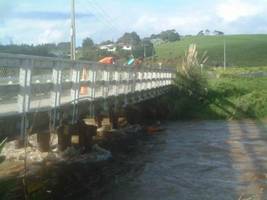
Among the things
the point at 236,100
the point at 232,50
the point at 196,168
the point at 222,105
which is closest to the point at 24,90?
the point at 196,168

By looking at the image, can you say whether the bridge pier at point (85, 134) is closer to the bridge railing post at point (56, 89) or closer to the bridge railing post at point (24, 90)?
the bridge railing post at point (56, 89)

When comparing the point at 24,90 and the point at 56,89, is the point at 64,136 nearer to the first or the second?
the point at 56,89

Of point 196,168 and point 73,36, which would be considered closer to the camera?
point 196,168

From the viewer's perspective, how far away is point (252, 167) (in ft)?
62.0

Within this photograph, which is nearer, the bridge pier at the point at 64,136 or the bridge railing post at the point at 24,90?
the bridge railing post at the point at 24,90

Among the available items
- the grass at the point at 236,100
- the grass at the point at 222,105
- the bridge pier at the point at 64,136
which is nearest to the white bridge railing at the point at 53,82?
the bridge pier at the point at 64,136

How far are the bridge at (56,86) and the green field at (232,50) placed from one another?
250 ft

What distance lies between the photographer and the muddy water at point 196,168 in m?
14.8

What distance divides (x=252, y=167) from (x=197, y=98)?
23.9 m

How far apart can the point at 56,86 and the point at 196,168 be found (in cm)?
598

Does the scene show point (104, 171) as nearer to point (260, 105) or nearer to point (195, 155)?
point (195, 155)

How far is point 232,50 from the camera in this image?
124250 mm

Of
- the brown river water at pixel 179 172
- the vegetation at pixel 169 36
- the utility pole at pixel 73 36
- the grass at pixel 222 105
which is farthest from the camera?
the vegetation at pixel 169 36

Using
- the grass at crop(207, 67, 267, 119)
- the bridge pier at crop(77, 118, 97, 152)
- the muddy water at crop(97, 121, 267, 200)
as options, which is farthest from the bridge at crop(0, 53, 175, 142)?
the grass at crop(207, 67, 267, 119)
